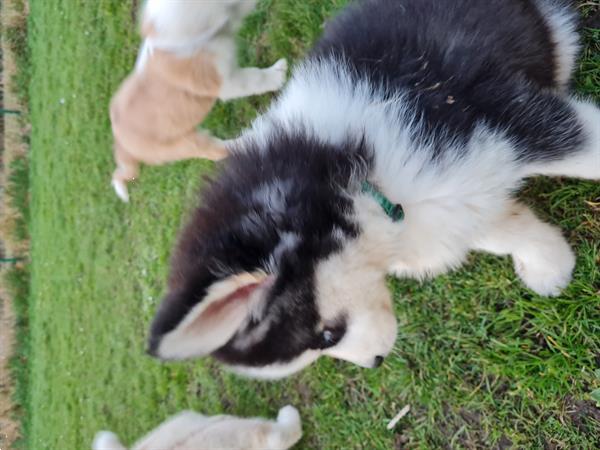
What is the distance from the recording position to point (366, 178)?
2.13m

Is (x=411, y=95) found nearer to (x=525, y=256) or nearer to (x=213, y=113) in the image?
(x=525, y=256)

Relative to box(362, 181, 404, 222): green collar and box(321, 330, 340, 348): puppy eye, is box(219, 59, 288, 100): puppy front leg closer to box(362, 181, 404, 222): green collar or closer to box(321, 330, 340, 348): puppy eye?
box(362, 181, 404, 222): green collar

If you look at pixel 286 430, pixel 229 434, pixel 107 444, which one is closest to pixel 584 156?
pixel 286 430

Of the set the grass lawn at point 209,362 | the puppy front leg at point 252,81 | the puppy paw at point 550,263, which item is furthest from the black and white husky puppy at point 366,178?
the puppy front leg at point 252,81

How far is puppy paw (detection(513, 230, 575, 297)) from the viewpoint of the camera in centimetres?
275

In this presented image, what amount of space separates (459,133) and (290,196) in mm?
688

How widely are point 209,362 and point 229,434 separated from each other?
1143mm

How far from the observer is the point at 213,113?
5035mm

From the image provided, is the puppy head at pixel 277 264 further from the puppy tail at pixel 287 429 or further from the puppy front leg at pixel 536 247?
the puppy tail at pixel 287 429

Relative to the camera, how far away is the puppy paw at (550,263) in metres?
2.75

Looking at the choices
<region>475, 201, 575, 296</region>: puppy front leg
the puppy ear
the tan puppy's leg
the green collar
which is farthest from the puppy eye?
the tan puppy's leg

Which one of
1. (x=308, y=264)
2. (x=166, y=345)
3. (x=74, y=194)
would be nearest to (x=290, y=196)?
(x=308, y=264)

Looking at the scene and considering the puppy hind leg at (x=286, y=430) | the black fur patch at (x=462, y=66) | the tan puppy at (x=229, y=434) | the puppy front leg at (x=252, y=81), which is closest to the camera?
the black fur patch at (x=462, y=66)

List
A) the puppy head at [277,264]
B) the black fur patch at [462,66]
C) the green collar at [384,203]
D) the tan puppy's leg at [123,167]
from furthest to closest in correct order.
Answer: the tan puppy's leg at [123,167] < the black fur patch at [462,66] < the green collar at [384,203] < the puppy head at [277,264]
